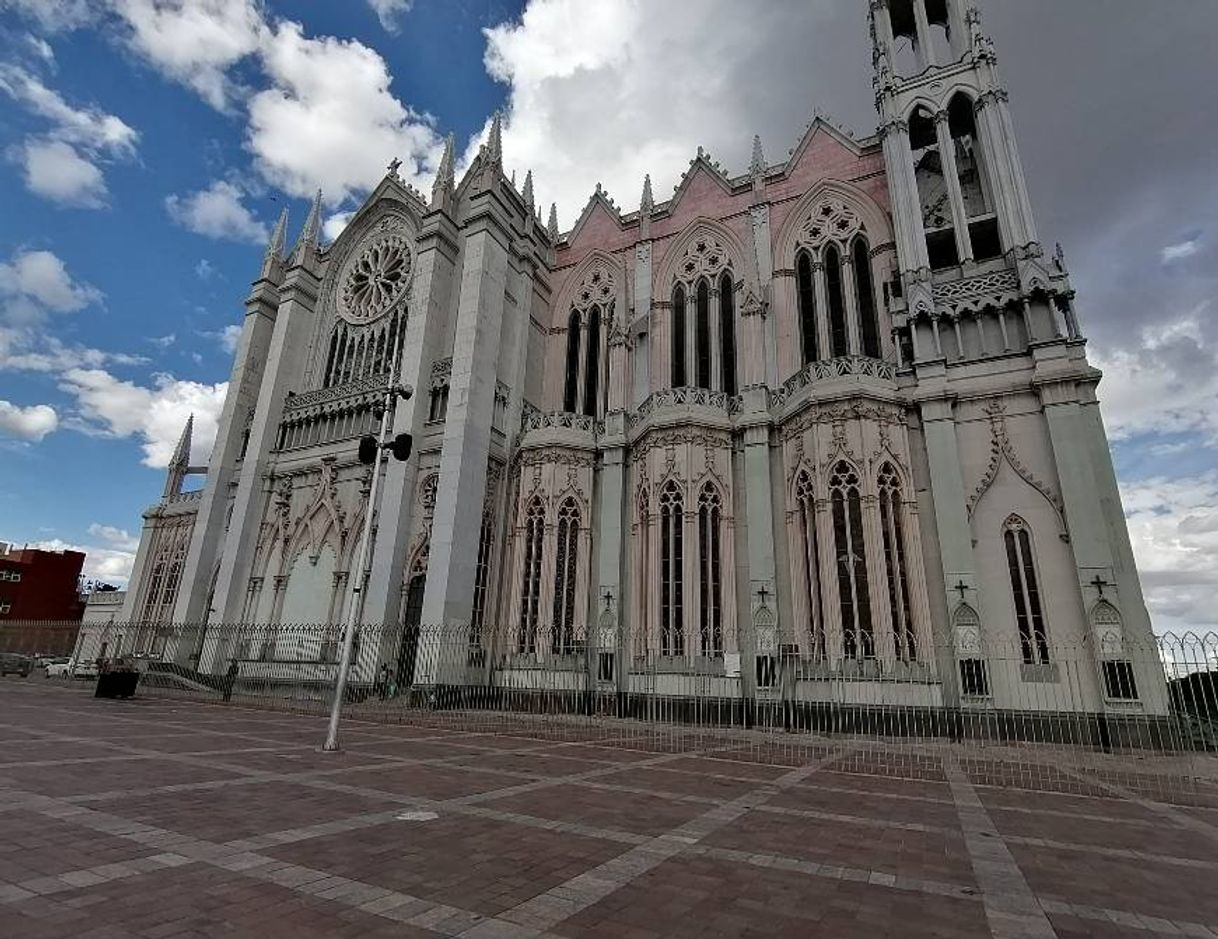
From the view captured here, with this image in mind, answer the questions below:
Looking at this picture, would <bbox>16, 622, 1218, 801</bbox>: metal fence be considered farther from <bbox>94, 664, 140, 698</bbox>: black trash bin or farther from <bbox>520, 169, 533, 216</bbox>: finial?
<bbox>520, 169, 533, 216</bbox>: finial

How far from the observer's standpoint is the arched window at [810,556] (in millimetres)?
18422

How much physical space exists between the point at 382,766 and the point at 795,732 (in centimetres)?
1220

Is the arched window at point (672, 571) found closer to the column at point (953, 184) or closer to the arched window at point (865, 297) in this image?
the arched window at point (865, 297)

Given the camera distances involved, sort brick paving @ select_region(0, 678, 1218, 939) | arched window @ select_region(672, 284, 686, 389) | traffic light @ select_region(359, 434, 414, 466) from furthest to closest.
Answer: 1. arched window @ select_region(672, 284, 686, 389)
2. traffic light @ select_region(359, 434, 414, 466)
3. brick paving @ select_region(0, 678, 1218, 939)

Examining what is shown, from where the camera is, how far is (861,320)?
23.7 m

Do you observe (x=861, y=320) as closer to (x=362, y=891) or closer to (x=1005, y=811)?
(x=1005, y=811)

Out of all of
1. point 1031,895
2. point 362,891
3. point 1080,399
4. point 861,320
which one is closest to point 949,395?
point 1080,399

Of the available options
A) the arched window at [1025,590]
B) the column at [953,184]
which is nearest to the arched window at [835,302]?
the column at [953,184]

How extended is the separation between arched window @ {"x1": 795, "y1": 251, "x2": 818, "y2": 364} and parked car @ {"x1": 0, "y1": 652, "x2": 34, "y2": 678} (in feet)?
143

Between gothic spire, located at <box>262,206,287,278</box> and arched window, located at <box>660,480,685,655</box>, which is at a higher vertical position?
gothic spire, located at <box>262,206,287,278</box>

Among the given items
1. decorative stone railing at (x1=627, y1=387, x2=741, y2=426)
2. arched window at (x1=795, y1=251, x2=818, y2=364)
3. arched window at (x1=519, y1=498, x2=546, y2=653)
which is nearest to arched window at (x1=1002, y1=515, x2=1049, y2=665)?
arched window at (x1=795, y1=251, x2=818, y2=364)

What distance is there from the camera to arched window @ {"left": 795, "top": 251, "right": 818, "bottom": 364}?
79.5ft

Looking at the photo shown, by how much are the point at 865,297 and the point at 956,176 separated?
499cm

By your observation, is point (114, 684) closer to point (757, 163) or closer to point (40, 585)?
point (757, 163)
